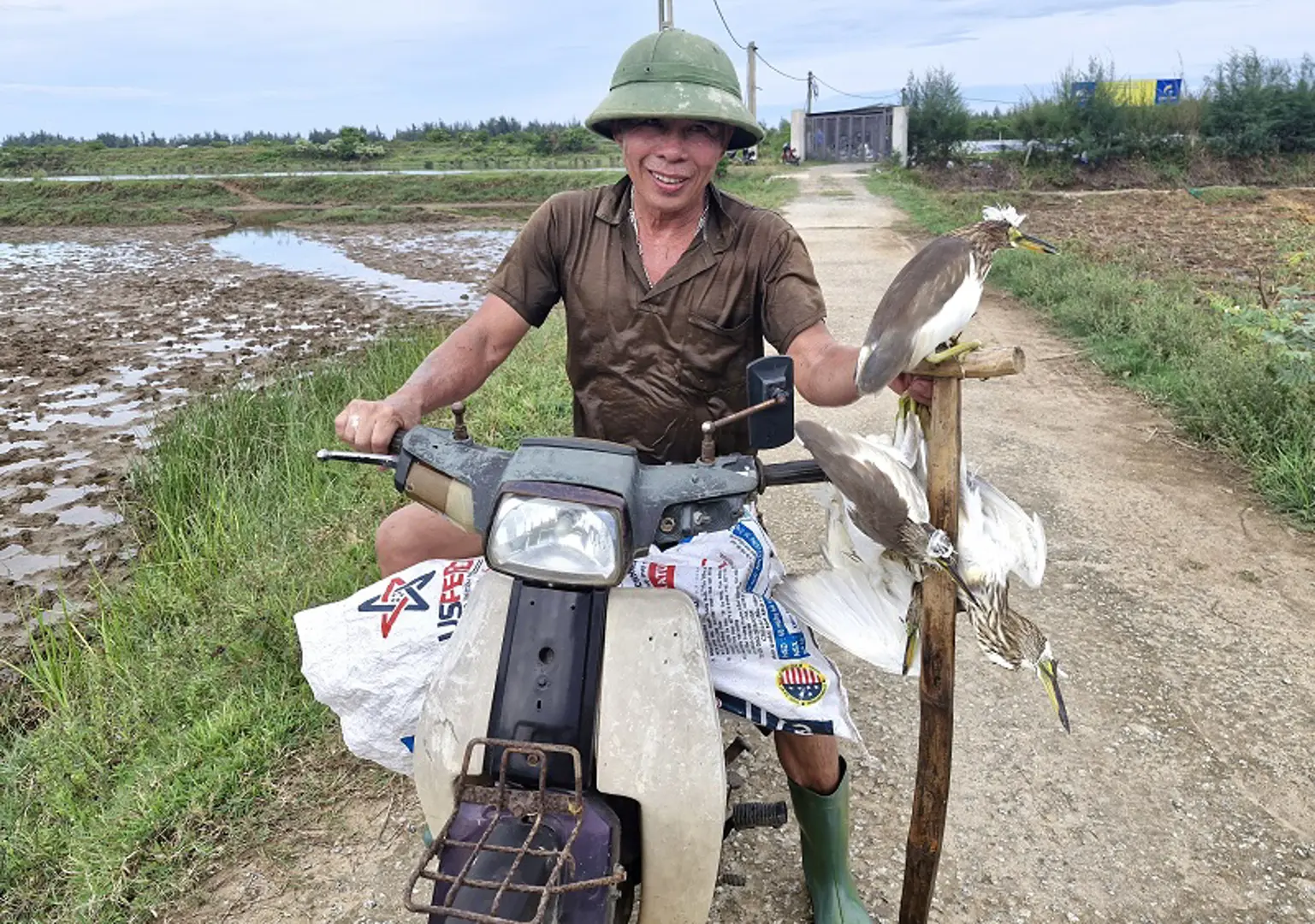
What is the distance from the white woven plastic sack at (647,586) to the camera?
1.58 meters

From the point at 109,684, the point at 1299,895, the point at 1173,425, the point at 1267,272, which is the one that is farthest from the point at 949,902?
the point at 1267,272

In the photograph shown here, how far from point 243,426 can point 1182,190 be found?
1009 inches

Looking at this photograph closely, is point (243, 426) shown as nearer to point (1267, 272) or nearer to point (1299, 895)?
point (1299, 895)

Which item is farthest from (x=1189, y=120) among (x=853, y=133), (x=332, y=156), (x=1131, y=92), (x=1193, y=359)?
(x=332, y=156)

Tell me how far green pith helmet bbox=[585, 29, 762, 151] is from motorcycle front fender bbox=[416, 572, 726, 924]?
42.2 inches

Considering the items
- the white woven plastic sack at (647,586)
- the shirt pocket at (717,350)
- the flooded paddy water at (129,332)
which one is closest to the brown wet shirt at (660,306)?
the shirt pocket at (717,350)

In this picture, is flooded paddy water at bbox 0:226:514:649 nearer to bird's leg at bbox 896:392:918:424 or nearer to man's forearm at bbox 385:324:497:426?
man's forearm at bbox 385:324:497:426

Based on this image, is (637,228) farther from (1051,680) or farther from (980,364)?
(1051,680)

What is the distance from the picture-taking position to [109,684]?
122 inches

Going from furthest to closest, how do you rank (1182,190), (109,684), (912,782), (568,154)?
(568,154), (1182,190), (109,684), (912,782)

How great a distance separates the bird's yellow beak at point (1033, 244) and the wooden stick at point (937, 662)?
0.25 meters

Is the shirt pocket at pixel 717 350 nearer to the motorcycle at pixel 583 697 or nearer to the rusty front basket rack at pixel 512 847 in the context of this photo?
the motorcycle at pixel 583 697

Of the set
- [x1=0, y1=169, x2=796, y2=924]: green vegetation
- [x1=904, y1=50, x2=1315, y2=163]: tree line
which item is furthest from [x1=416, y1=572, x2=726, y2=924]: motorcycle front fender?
[x1=904, y1=50, x2=1315, y2=163]: tree line

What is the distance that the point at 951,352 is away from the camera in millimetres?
1294
